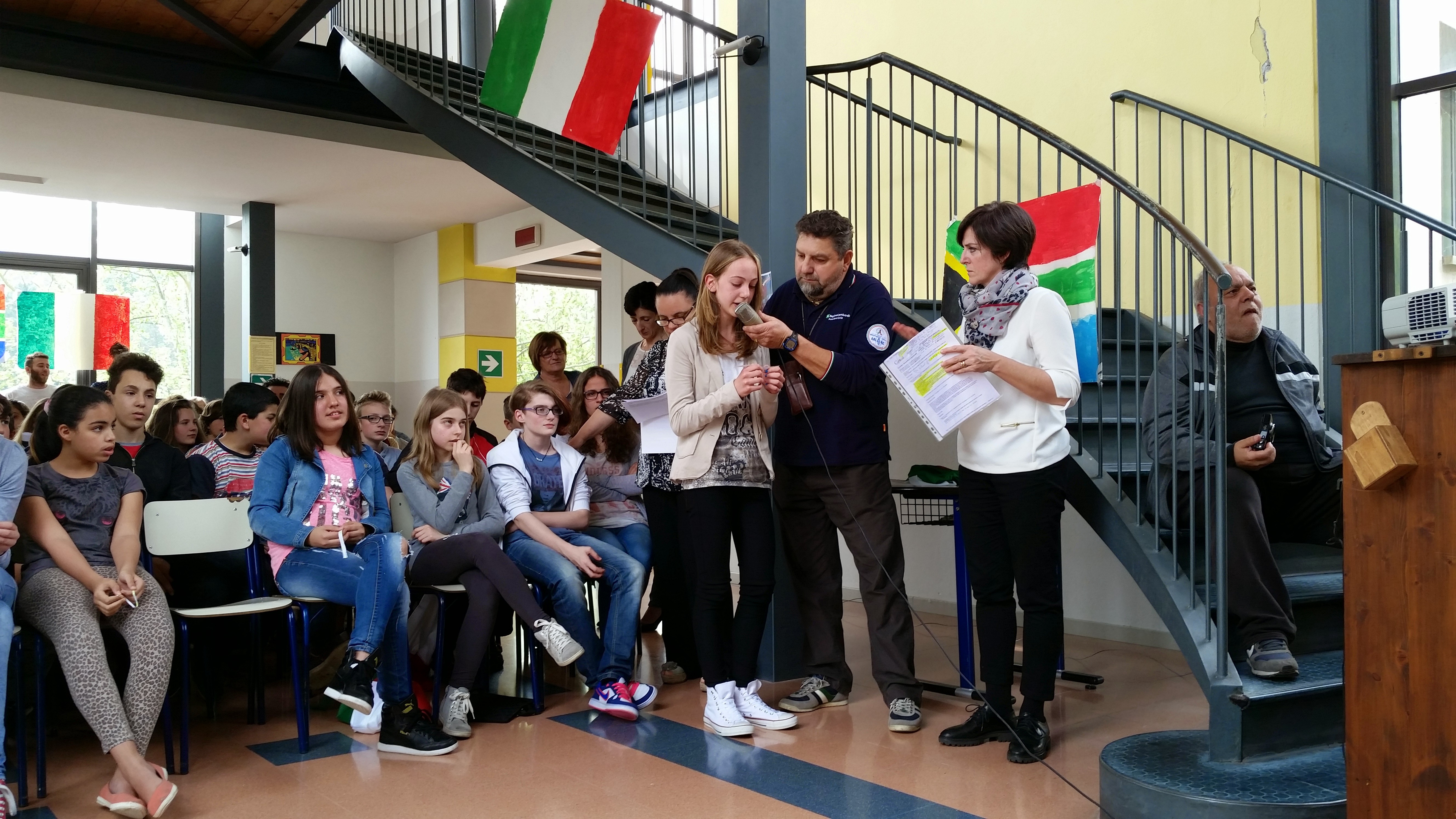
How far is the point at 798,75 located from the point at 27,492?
269 cm

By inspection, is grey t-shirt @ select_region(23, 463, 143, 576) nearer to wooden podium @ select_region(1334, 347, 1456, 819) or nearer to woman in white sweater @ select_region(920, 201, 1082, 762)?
woman in white sweater @ select_region(920, 201, 1082, 762)

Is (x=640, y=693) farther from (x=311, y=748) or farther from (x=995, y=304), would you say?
(x=995, y=304)

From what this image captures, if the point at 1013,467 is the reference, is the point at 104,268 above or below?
above

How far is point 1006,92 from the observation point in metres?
5.10

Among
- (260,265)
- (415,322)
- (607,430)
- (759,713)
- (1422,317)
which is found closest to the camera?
(1422,317)

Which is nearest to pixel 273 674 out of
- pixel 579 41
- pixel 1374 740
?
pixel 579 41

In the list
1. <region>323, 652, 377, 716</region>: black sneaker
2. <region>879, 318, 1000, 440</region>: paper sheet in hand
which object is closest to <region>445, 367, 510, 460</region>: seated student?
<region>323, 652, 377, 716</region>: black sneaker

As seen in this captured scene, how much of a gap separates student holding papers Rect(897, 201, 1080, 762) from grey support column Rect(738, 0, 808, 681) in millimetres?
876

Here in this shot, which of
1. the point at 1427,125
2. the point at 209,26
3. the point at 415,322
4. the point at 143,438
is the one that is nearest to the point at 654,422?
the point at 143,438

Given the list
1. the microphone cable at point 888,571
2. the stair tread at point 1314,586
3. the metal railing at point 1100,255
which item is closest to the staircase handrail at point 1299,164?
the metal railing at point 1100,255

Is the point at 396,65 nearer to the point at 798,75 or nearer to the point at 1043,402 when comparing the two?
the point at 798,75

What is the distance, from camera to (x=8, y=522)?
8.67ft

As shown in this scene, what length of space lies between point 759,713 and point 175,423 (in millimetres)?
2669

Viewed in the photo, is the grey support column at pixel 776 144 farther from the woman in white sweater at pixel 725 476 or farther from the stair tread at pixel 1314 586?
the stair tread at pixel 1314 586
